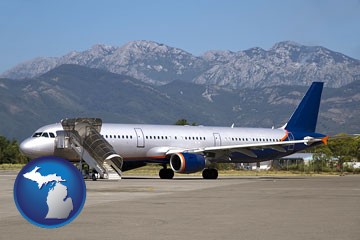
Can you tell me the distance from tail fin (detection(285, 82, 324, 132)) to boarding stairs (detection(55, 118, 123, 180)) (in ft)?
56.9

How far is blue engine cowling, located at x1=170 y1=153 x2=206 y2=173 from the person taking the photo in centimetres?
4678

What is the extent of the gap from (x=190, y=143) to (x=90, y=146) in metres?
8.70

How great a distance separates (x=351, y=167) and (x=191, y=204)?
61.3 meters

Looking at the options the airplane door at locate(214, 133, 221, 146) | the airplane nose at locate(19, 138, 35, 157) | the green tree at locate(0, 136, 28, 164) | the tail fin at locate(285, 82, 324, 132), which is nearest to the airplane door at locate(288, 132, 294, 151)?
the tail fin at locate(285, 82, 324, 132)

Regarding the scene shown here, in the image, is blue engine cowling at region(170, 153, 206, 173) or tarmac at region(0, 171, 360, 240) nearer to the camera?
tarmac at region(0, 171, 360, 240)

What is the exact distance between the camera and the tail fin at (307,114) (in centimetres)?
5816

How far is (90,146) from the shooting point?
44.3 meters

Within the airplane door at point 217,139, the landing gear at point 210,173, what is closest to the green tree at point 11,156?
the airplane door at point 217,139

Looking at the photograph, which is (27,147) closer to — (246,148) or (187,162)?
(187,162)

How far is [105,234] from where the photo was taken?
14.3 m

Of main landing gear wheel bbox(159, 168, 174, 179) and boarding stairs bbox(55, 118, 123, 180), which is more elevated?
boarding stairs bbox(55, 118, 123, 180)

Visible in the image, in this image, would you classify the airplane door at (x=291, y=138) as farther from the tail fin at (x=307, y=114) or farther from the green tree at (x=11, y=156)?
the green tree at (x=11, y=156)

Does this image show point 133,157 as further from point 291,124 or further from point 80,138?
point 291,124

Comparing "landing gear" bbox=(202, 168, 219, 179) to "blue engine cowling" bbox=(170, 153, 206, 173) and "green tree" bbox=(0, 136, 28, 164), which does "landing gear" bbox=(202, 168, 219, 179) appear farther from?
"green tree" bbox=(0, 136, 28, 164)
